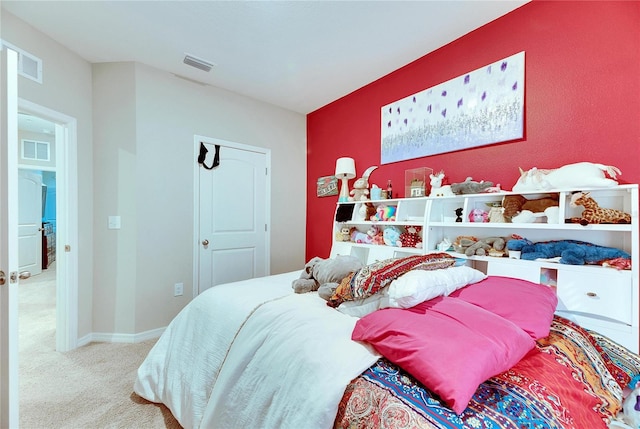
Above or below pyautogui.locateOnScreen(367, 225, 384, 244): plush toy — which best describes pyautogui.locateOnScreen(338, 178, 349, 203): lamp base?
above

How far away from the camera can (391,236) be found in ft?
8.13

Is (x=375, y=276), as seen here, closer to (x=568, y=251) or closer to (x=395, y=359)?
(x=395, y=359)

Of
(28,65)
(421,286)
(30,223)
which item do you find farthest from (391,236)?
(30,223)

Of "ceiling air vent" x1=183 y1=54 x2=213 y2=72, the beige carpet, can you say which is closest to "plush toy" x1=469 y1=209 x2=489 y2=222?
the beige carpet

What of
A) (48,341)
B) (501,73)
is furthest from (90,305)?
(501,73)

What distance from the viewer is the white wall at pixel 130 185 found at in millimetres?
2564

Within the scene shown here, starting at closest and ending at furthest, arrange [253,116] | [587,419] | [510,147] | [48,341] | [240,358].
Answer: [587,419] < [240,358] < [510,147] < [48,341] < [253,116]

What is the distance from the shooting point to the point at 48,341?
258cm

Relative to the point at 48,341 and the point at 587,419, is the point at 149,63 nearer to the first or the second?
the point at 48,341

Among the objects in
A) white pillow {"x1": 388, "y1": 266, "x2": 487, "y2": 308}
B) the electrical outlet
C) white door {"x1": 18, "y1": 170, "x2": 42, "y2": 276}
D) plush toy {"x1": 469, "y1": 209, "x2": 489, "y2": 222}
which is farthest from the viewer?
white door {"x1": 18, "y1": 170, "x2": 42, "y2": 276}

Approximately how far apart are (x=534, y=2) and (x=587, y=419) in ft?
7.67

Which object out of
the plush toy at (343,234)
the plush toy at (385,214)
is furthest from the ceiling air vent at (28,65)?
the plush toy at (385,214)

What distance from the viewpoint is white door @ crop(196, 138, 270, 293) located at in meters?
3.08

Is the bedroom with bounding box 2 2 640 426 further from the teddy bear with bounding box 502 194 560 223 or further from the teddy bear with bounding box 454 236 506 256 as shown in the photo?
the teddy bear with bounding box 454 236 506 256
